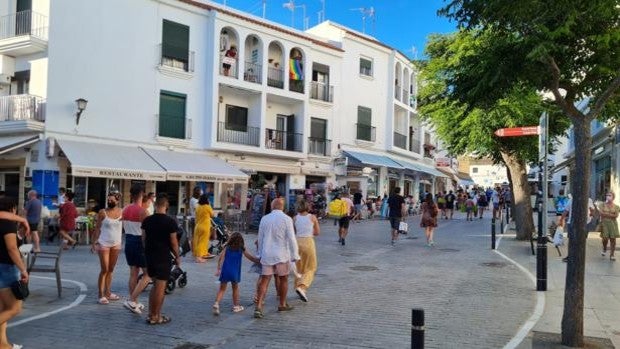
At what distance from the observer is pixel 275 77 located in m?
29.4

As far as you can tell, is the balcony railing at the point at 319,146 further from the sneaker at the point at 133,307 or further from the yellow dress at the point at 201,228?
the sneaker at the point at 133,307

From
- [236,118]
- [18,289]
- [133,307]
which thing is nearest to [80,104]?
[236,118]

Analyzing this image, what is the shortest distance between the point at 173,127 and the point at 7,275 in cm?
1915

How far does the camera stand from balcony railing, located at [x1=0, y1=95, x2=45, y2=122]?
20125 mm

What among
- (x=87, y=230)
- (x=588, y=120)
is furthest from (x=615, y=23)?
(x=87, y=230)

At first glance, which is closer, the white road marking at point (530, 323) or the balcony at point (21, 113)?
the white road marking at point (530, 323)

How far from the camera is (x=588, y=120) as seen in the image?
21.7ft

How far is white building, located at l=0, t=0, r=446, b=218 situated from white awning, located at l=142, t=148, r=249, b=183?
6cm

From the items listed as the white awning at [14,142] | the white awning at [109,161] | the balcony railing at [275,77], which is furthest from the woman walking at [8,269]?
the balcony railing at [275,77]

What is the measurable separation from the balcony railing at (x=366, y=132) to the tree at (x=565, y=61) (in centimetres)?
2721

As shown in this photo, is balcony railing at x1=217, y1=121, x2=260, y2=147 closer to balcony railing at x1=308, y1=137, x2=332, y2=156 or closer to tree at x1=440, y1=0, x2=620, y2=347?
balcony railing at x1=308, y1=137, x2=332, y2=156

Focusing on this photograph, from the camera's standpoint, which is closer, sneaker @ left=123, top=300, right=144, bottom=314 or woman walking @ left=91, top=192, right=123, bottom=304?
sneaker @ left=123, top=300, right=144, bottom=314

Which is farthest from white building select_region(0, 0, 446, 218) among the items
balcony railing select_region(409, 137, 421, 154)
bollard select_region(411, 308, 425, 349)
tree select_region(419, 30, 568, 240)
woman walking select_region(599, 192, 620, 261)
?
bollard select_region(411, 308, 425, 349)

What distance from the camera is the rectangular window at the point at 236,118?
90.5 ft
